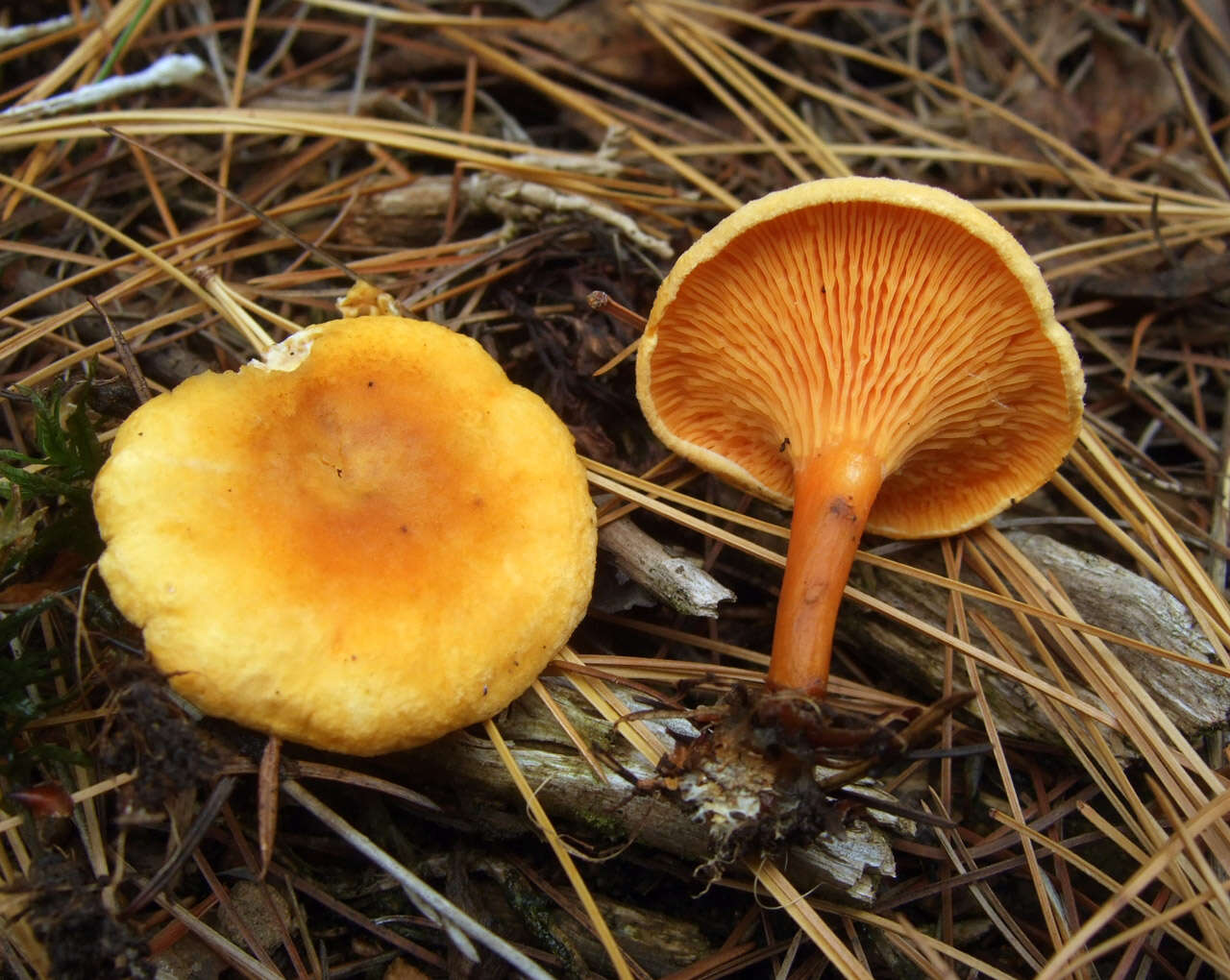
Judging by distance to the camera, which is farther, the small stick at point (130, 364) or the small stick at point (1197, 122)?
the small stick at point (1197, 122)

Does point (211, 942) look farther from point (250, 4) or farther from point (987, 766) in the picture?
point (250, 4)

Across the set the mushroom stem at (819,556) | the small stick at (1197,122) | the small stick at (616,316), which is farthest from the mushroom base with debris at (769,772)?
the small stick at (1197,122)

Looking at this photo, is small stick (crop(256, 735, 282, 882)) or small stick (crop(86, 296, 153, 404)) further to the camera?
small stick (crop(86, 296, 153, 404))

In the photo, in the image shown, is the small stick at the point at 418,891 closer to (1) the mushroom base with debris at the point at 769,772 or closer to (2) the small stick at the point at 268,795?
(2) the small stick at the point at 268,795

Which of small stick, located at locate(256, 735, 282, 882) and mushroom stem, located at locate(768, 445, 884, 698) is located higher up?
mushroom stem, located at locate(768, 445, 884, 698)

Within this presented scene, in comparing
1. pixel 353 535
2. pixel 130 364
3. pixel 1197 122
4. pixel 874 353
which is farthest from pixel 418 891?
pixel 1197 122

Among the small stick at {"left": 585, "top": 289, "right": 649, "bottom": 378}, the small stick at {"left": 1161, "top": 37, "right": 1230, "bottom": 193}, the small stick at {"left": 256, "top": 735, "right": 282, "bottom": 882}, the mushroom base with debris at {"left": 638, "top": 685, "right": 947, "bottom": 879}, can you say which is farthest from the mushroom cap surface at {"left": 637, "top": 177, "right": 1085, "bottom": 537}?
the small stick at {"left": 1161, "top": 37, "right": 1230, "bottom": 193}

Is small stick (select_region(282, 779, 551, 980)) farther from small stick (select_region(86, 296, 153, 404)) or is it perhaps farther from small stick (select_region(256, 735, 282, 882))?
small stick (select_region(86, 296, 153, 404))
